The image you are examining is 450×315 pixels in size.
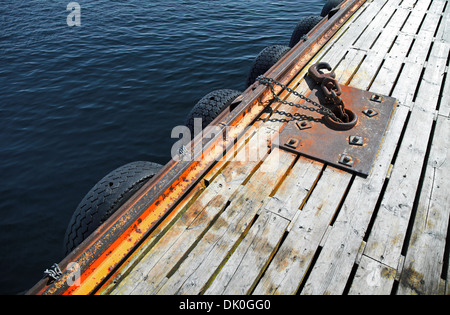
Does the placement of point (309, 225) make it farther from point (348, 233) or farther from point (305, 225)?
point (348, 233)

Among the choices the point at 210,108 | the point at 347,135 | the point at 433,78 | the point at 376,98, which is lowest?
the point at 347,135

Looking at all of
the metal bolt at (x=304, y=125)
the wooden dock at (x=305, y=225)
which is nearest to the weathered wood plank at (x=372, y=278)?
the wooden dock at (x=305, y=225)

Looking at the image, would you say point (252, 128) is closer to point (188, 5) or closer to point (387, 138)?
point (387, 138)

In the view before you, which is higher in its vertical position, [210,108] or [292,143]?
[210,108]

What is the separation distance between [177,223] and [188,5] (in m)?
14.4

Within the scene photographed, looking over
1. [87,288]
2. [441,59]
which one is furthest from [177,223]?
[441,59]

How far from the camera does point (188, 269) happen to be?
9.45 ft

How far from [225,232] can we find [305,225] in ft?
2.88

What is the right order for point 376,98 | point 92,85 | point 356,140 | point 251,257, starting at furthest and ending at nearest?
point 92,85, point 376,98, point 356,140, point 251,257

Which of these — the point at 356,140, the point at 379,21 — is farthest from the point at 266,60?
the point at 356,140

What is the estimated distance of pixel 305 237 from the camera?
10.1ft

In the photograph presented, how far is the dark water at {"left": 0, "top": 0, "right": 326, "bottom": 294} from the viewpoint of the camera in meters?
5.79

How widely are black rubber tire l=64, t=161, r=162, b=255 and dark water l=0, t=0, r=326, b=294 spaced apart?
62.1 inches

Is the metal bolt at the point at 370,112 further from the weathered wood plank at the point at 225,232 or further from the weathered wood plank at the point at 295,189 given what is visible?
the weathered wood plank at the point at 225,232
